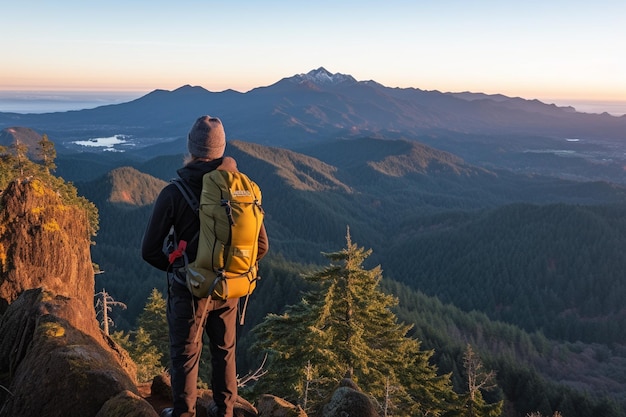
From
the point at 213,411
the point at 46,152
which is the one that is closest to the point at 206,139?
the point at 213,411

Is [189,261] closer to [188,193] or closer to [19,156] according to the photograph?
[188,193]

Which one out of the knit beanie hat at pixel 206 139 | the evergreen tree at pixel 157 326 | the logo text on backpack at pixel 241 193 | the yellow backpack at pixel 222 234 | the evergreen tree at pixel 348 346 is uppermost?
the knit beanie hat at pixel 206 139

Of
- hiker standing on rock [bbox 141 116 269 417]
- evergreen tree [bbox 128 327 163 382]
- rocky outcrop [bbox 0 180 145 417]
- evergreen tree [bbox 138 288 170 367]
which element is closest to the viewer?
hiker standing on rock [bbox 141 116 269 417]

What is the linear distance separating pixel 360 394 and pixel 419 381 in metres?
13.0

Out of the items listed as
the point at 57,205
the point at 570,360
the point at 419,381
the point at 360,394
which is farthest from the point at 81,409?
the point at 570,360

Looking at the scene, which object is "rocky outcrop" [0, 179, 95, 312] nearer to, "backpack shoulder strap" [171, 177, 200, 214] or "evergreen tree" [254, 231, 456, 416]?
"evergreen tree" [254, 231, 456, 416]

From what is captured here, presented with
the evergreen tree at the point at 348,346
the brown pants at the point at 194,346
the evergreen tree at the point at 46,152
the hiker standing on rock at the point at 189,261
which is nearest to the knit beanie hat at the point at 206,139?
the hiker standing on rock at the point at 189,261

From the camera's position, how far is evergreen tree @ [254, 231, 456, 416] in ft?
50.4

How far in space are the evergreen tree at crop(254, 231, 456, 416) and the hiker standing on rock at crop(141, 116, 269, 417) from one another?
9058 mm

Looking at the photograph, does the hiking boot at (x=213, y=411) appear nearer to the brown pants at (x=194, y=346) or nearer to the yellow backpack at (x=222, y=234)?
the brown pants at (x=194, y=346)

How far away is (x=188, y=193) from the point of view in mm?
5094

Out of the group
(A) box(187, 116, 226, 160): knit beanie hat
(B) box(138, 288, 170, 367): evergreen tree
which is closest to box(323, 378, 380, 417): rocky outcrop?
(A) box(187, 116, 226, 160): knit beanie hat

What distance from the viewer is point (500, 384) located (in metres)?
74.9

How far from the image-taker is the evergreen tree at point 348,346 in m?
15.4
